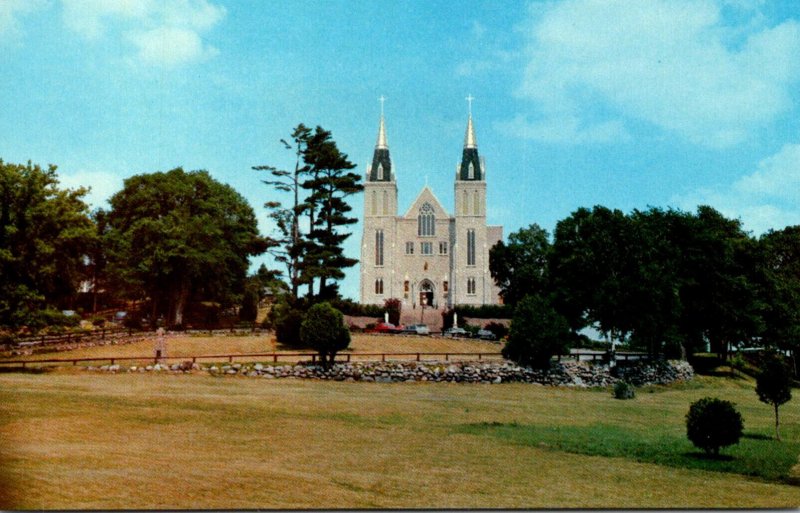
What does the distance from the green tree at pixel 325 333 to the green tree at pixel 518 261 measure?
2288cm

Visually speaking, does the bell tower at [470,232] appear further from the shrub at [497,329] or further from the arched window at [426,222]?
the shrub at [497,329]

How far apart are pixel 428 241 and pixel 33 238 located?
1825 inches

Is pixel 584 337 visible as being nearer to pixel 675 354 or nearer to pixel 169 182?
pixel 675 354

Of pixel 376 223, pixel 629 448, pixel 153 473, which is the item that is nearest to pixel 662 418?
pixel 629 448

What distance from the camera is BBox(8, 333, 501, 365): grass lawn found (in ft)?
70.9

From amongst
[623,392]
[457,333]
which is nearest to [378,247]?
[457,333]

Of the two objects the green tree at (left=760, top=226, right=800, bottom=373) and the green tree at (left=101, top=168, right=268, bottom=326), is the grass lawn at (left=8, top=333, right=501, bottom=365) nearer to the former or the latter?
the green tree at (left=101, top=168, right=268, bottom=326)

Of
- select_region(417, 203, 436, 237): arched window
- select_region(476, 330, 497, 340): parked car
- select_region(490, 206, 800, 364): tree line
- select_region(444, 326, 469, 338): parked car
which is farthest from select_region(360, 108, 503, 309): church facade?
select_region(490, 206, 800, 364): tree line

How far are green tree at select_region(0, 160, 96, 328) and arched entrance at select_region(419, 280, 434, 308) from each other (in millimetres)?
43476

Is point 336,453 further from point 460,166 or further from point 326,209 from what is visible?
point 460,166

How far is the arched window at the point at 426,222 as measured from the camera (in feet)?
198

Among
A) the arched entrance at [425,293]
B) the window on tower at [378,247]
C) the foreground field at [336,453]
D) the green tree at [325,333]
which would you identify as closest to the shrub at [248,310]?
the green tree at [325,333]

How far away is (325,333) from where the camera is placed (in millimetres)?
19359

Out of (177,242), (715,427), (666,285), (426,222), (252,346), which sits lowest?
(715,427)
